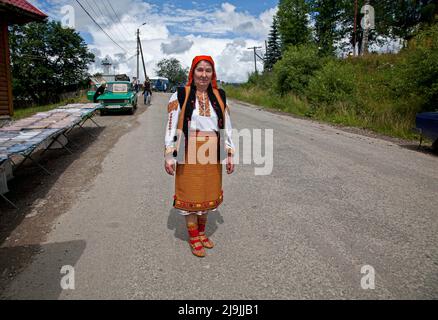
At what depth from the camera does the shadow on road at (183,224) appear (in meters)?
3.81

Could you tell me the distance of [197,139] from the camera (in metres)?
3.24

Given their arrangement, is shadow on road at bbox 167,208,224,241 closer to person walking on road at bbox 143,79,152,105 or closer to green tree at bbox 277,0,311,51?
person walking on road at bbox 143,79,152,105

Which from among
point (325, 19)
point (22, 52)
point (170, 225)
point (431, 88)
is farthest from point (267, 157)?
point (22, 52)

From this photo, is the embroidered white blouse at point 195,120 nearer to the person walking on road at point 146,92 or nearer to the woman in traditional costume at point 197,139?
the woman in traditional costume at point 197,139

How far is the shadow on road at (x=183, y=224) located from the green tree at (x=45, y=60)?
52120mm

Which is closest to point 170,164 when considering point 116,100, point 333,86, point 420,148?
point 420,148

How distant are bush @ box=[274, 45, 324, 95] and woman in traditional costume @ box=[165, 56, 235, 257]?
20.6 meters

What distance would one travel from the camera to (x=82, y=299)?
2.59 metres

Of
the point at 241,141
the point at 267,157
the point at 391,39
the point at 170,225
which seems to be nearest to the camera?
the point at 170,225

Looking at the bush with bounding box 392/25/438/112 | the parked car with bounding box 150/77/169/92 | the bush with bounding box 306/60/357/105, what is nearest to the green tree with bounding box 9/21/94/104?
the parked car with bounding box 150/77/169/92

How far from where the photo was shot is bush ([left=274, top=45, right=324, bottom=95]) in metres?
23.2

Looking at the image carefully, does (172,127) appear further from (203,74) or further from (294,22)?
(294,22)
